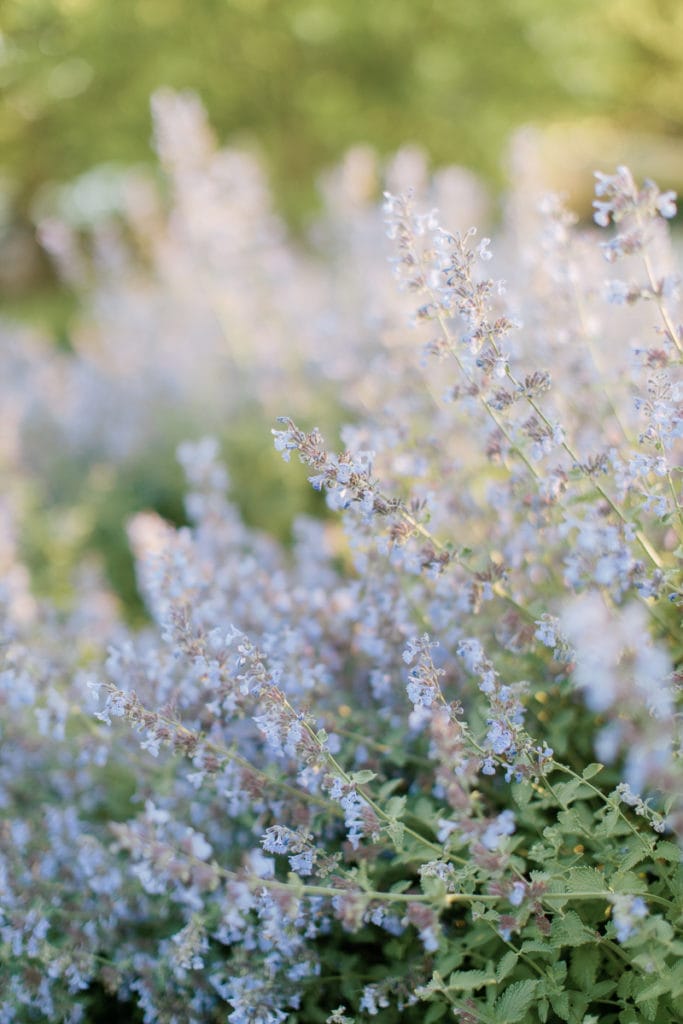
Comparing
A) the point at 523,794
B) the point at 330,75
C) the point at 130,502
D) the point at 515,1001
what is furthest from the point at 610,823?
the point at 330,75

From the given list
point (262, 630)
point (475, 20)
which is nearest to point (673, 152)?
point (475, 20)

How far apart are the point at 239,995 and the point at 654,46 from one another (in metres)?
14.2

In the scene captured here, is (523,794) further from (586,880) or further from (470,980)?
(470,980)

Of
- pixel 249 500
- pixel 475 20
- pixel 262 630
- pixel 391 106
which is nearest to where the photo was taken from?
pixel 262 630

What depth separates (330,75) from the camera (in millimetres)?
12312

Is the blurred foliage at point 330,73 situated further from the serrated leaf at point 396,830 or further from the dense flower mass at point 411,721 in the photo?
the serrated leaf at point 396,830

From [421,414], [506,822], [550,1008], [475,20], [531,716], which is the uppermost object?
[475,20]

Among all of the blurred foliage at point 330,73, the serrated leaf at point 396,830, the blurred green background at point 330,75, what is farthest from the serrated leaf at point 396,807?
the blurred foliage at point 330,73

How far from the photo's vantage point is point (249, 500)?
532cm

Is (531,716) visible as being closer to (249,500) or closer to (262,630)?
(262,630)

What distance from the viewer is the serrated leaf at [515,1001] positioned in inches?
70.3

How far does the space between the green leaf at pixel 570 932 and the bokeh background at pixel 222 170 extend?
281cm

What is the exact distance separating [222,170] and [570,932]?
473 cm

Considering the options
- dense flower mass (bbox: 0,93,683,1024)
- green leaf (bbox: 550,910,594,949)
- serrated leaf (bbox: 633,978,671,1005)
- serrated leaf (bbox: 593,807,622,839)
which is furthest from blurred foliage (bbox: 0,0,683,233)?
serrated leaf (bbox: 633,978,671,1005)
